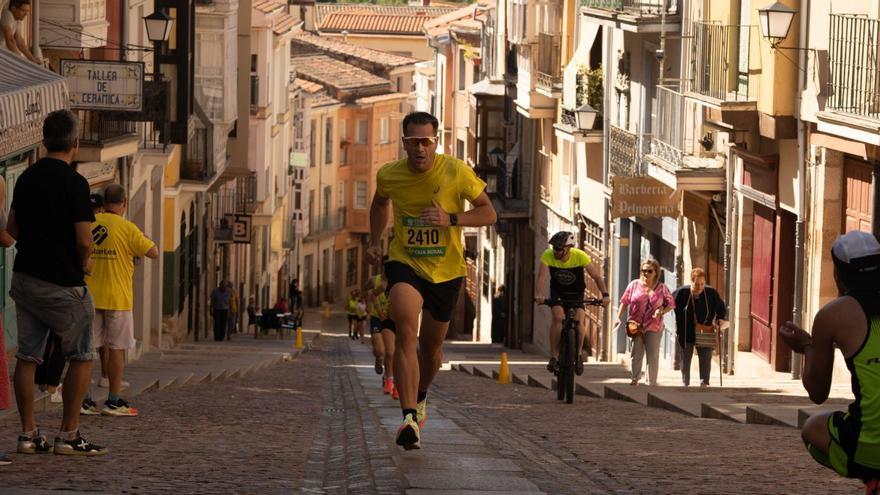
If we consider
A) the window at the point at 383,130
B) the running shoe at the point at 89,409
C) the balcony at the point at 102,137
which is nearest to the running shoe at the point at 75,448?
the running shoe at the point at 89,409

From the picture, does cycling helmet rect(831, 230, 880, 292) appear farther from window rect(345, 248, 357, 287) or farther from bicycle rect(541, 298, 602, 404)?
window rect(345, 248, 357, 287)

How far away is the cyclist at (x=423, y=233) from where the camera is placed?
10211 mm

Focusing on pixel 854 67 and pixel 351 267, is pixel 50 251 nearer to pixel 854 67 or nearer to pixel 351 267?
pixel 854 67

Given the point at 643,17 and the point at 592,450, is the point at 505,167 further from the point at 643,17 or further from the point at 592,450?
the point at 592,450

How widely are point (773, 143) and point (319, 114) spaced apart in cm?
6029

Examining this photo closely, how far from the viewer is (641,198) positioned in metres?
30.6

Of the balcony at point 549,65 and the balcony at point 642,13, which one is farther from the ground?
the balcony at point 642,13

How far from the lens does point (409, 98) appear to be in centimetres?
9538

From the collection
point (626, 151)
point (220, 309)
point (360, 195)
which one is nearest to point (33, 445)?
point (626, 151)

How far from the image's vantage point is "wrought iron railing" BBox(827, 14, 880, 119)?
65.4ft

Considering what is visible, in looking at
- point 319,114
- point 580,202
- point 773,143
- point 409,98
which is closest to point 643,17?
point 773,143

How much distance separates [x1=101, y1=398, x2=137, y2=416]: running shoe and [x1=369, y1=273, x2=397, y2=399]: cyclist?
4.22 meters

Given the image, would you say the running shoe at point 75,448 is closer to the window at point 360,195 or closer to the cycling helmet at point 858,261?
the cycling helmet at point 858,261

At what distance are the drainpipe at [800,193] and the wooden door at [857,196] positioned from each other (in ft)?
3.05
